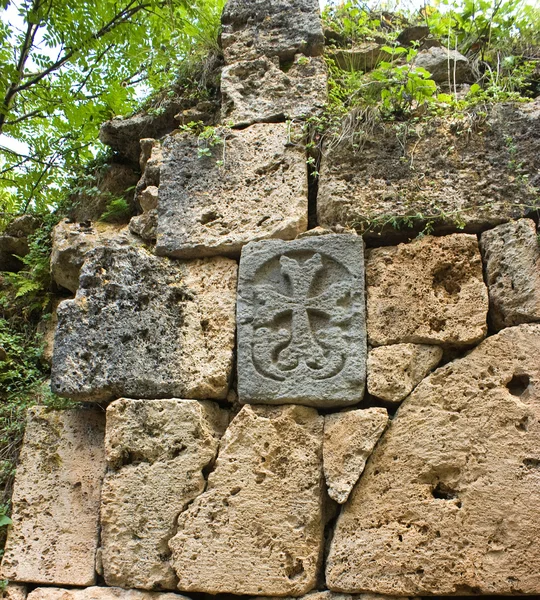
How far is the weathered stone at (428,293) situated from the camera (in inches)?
116

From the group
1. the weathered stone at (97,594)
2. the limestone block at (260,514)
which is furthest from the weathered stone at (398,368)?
the weathered stone at (97,594)

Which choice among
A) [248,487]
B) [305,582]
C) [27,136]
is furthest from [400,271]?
[27,136]

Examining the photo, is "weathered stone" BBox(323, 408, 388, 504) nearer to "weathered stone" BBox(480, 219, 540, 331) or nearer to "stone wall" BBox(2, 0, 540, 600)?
"stone wall" BBox(2, 0, 540, 600)

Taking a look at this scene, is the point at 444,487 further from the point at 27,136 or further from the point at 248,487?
the point at 27,136

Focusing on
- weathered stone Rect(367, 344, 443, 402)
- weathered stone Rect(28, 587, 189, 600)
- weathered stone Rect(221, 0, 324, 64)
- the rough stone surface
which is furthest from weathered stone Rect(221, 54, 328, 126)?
weathered stone Rect(28, 587, 189, 600)

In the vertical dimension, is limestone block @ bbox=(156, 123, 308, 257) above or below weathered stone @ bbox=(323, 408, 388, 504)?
above

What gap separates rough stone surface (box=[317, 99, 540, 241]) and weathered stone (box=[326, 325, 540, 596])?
27.1 inches

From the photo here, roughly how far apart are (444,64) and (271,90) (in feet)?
3.62

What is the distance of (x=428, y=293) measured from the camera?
9.99ft

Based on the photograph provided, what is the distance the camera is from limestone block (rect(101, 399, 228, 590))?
288 cm

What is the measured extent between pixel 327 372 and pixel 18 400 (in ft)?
6.09

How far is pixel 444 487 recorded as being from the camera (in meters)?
2.73

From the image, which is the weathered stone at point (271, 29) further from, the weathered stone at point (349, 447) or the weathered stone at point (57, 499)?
the weathered stone at point (57, 499)

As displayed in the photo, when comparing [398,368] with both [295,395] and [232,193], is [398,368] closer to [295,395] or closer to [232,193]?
[295,395]
